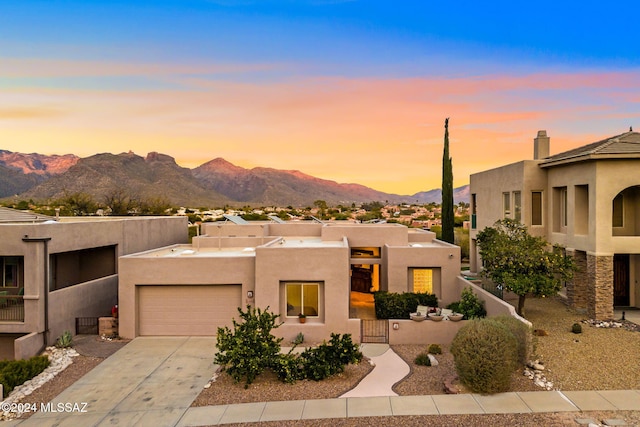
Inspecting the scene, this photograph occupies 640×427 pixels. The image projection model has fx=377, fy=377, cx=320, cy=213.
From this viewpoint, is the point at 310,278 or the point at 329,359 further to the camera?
the point at 310,278

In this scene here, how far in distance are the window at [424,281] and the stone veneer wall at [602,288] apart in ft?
22.4

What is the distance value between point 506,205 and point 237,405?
803 inches

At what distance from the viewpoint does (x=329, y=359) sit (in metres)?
12.0

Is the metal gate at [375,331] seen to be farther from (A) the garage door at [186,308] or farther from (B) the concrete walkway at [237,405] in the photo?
(A) the garage door at [186,308]

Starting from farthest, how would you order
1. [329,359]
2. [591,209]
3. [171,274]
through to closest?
[591,209]
[171,274]
[329,359]

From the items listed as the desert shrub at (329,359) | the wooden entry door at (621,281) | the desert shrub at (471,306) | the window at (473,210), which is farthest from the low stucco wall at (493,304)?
the window at (473,210)

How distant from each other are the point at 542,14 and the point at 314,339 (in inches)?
1048

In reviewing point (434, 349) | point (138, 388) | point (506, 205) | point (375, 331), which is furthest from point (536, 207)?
point (138, 388)

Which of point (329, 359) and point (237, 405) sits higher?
point (329, 359)

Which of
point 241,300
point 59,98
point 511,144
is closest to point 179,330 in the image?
point 241,300

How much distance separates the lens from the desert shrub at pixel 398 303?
56.6ft

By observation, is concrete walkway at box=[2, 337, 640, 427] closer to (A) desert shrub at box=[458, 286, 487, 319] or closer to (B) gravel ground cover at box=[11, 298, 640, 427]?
(B) gravel ground cover at box=[11, 298, 640, 427]

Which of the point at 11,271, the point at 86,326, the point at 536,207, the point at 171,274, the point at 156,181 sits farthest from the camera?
the point at 156,181

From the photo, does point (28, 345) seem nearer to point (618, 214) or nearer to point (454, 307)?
point (454, 307)
